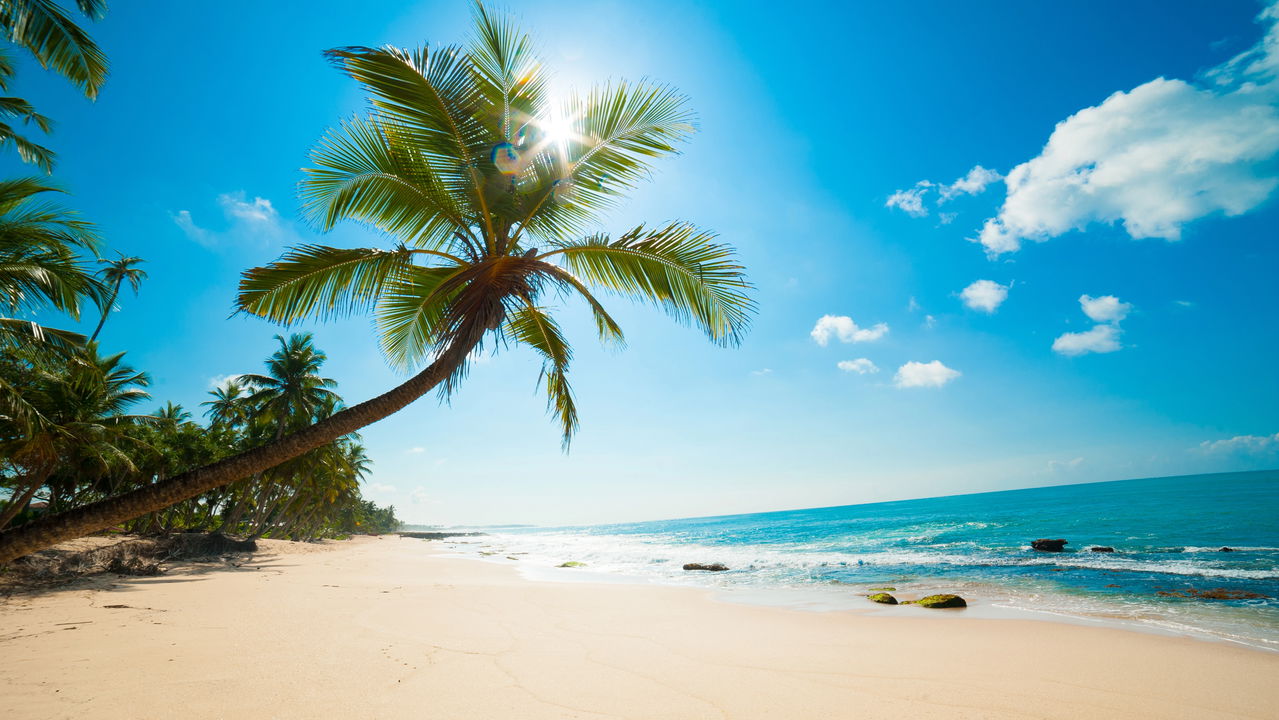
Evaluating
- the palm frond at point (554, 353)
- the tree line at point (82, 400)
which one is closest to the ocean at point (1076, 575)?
the palm frond at point (554, 353)

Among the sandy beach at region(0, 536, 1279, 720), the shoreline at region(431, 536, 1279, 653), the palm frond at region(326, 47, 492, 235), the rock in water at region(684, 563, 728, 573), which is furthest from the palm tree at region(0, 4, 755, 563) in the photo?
the rock in water at region(684, 563, 728, 573)

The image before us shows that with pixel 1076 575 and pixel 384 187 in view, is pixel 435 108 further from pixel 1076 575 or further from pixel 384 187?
pixel 1076 575

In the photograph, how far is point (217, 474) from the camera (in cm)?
288

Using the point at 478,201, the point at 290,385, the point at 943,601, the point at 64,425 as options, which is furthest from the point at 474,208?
the point at 290,385

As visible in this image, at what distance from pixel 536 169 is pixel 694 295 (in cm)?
186

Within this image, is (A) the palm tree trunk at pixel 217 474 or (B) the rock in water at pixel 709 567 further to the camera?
(B) the rock in water at pixel 709 567

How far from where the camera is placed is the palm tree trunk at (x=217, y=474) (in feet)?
8.13

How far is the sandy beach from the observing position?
3898 mm

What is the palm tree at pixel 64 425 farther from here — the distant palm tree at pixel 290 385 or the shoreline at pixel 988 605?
the shoreline at pixel 988 605

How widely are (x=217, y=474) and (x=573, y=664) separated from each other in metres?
3.76

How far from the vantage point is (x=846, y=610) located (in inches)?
379

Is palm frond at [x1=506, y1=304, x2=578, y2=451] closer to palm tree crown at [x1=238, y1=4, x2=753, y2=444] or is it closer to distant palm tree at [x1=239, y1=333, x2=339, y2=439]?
palm tree crown at [x1=238, y1=4, x2=753, y2=444]

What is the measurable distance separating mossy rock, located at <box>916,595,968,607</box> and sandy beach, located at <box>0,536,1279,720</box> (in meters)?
1.71

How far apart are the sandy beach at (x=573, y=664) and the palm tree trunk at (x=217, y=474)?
183cm
